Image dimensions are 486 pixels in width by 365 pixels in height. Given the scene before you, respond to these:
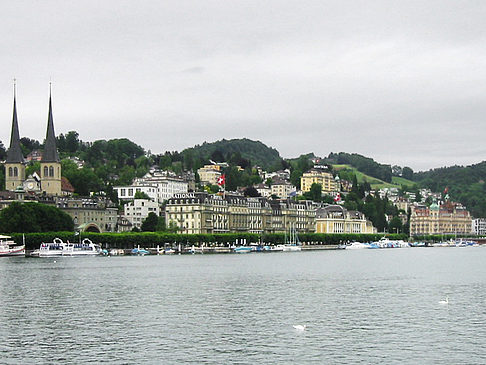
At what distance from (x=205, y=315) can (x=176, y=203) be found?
131 metres

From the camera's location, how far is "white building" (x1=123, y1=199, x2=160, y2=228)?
186m

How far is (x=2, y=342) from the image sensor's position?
3516 cm

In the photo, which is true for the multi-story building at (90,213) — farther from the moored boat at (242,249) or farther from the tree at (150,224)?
the moored boat at (242,249)

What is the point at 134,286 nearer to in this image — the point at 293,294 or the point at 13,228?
the point at 293,294

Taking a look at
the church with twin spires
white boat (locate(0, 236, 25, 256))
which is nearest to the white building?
the church with twin spires

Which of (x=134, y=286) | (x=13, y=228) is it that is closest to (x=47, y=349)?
(x=134, y=286)

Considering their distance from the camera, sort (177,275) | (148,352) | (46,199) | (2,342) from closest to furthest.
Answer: (148,352)
(2,342)
(177,275)
(46,199)

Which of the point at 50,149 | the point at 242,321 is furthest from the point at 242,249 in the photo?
the point at 242,321

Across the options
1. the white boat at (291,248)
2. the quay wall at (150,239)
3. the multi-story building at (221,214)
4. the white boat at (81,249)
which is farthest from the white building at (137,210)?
the white boat at (81,249)

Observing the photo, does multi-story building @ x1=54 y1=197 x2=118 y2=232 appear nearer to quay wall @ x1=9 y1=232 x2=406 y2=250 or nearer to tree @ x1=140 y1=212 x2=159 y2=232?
tree @ x1=140 y1=212 x2=159 y2=232

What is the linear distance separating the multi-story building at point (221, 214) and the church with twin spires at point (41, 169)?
24.2 meters

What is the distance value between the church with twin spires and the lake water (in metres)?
114

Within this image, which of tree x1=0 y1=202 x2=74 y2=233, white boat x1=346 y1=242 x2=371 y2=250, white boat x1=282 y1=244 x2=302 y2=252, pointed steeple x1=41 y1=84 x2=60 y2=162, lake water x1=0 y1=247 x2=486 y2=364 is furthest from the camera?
white boat x1=346 y1=242 x2=371 y2=250

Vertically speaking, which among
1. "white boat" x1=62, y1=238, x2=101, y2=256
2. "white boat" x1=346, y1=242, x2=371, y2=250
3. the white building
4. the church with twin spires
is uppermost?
the church with twin spires
